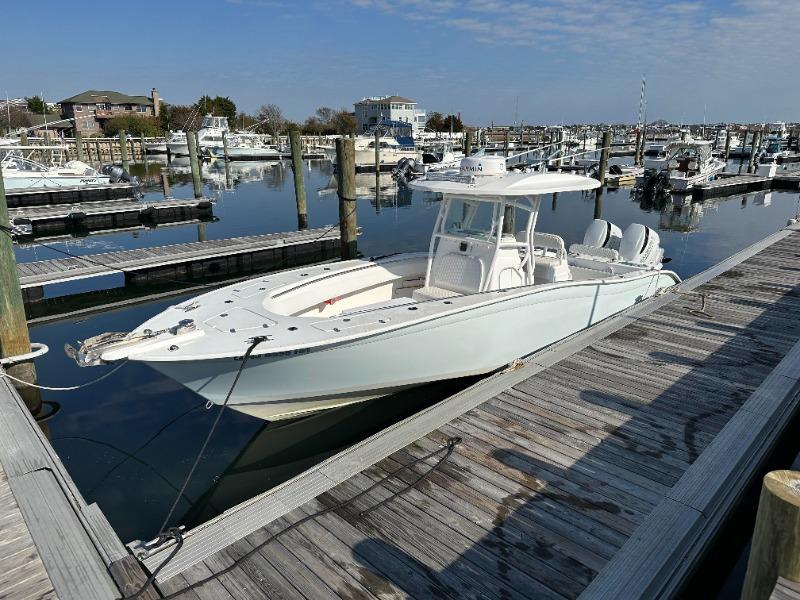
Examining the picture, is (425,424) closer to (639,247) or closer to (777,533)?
(777,533)

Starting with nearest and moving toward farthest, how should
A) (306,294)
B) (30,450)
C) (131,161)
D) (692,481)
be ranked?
(692,481) < (30,450) < (306,294) < (131,161)

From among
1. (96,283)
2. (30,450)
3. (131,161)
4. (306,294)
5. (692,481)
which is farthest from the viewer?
(131,161)

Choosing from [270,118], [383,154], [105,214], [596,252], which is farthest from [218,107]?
[596,252]

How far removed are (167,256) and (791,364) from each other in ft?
43.4

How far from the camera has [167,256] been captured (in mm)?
14266

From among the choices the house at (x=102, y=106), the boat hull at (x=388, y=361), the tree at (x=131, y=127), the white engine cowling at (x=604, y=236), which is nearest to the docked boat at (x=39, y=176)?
the white engine cowling at (x=604, y=236)

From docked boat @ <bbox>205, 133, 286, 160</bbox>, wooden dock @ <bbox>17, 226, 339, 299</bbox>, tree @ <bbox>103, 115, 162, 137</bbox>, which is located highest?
tree @ <bbox>103, 115, 162, 137</bbox>

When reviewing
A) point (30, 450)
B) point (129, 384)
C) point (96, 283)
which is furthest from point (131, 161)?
point (30, 450)

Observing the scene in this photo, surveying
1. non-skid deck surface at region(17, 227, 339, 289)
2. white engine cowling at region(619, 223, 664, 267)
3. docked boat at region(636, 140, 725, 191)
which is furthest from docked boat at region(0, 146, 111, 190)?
docked boat at region(636, 140, 725, 191)

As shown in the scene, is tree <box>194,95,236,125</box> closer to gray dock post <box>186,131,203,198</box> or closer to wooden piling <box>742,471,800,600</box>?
gray dock post <box>186,131,203,198</box>

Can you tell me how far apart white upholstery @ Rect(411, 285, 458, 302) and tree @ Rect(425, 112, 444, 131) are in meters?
84.4

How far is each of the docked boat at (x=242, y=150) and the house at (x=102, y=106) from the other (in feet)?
96.7

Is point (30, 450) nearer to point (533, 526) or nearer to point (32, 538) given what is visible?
point (32, 538)

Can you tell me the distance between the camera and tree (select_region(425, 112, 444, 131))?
8956 centimetres
